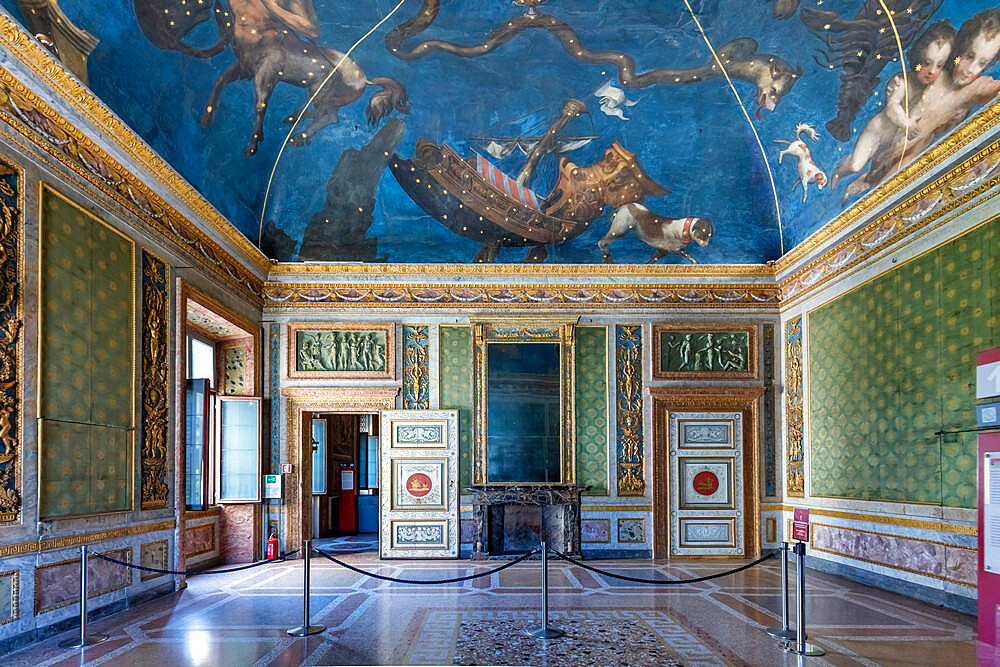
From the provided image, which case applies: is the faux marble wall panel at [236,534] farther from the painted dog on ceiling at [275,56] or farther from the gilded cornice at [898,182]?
the gilded cornice at [898,182]

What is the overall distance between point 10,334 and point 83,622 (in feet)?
10.1

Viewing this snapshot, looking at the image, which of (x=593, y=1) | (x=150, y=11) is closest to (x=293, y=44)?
(x=150, y=11)

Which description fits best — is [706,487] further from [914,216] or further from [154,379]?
[154,379]

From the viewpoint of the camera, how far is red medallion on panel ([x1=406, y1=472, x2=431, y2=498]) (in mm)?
15609

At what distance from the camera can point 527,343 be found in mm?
15914

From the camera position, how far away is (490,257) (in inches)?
635

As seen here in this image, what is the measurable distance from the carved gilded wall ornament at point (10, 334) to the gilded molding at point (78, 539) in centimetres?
30

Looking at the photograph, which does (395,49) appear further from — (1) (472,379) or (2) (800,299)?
(2) (800,299)

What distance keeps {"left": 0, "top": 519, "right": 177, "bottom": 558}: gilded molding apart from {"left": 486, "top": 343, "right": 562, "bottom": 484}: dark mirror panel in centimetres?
653

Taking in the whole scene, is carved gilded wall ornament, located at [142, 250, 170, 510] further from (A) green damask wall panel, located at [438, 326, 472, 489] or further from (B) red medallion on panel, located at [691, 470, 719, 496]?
(B) red medallion on panel, located at [691, 470, 719, 496]

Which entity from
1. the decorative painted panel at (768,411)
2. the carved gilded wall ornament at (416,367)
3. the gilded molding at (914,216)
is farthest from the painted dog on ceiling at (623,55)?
the carved gilded wall ornament at (416,367)

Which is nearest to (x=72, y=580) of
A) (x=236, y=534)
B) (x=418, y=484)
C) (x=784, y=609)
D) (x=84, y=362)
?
(x=84, y=362)

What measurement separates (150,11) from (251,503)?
898 cm

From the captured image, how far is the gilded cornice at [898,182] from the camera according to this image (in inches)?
364
